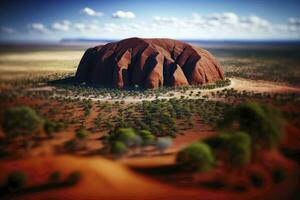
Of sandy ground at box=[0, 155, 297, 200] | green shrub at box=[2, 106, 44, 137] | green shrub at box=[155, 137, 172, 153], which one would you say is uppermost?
green shrub at box=[2, 106, 44, 137]

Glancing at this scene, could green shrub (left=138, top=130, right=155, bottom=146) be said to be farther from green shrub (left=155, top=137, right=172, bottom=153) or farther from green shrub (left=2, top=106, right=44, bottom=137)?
green shrub (left=2, top=106, right=44, bottom=137)

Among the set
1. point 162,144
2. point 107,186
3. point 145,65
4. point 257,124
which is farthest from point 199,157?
point 145,65

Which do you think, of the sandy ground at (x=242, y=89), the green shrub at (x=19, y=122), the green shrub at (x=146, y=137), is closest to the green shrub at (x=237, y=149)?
the green shrub at (x=146, y=137)

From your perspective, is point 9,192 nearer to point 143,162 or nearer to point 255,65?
point 143,162

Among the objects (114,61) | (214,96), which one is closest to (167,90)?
(214,96)

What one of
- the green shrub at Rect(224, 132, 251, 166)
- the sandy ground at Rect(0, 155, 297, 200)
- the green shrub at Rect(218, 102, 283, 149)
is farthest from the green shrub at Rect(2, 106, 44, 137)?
the green shrub at Rect(218, 102, 283, 149)

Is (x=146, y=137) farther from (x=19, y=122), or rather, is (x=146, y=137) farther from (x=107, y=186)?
(x=19, y=122)

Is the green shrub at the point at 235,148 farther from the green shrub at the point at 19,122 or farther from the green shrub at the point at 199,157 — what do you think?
the green shrub at the point at 19,122
